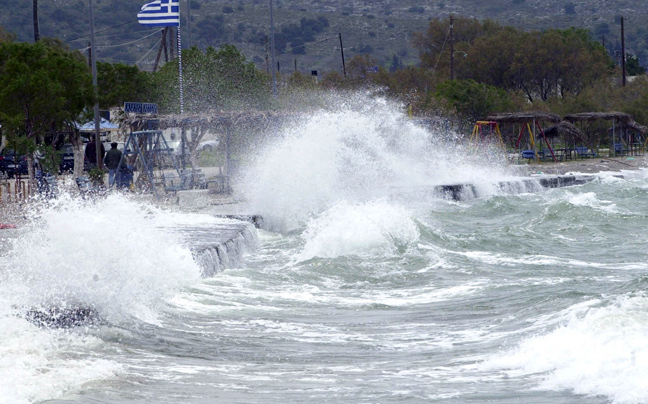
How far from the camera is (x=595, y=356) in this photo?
9.35m

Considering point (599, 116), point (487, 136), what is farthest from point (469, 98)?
point (487, 136)

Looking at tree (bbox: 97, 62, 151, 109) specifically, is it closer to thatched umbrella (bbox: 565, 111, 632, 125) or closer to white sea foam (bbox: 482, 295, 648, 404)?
thatched umbrella (bbox: 565, 111, 632, 125)

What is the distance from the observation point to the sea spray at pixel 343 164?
23.7 m

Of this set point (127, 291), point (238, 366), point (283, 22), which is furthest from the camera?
point (283, 22)

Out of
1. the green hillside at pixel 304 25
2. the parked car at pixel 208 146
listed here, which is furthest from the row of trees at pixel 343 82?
the green hillside at pixel 304 25

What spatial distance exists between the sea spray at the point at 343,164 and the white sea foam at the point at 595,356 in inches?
485

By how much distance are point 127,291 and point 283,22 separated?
13439 cm

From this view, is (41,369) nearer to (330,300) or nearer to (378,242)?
(330,300)

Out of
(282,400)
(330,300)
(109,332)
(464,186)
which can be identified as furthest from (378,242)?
(464,186)

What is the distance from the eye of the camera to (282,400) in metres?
8.64

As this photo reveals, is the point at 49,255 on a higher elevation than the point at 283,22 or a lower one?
lower

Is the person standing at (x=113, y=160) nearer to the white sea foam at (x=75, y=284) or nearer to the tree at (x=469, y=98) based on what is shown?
the white sea foam at (x=75, y=284)

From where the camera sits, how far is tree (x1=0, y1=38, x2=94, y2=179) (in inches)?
908

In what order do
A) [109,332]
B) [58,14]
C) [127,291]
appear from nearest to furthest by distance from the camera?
[109,332], [127,291], [58,14]
